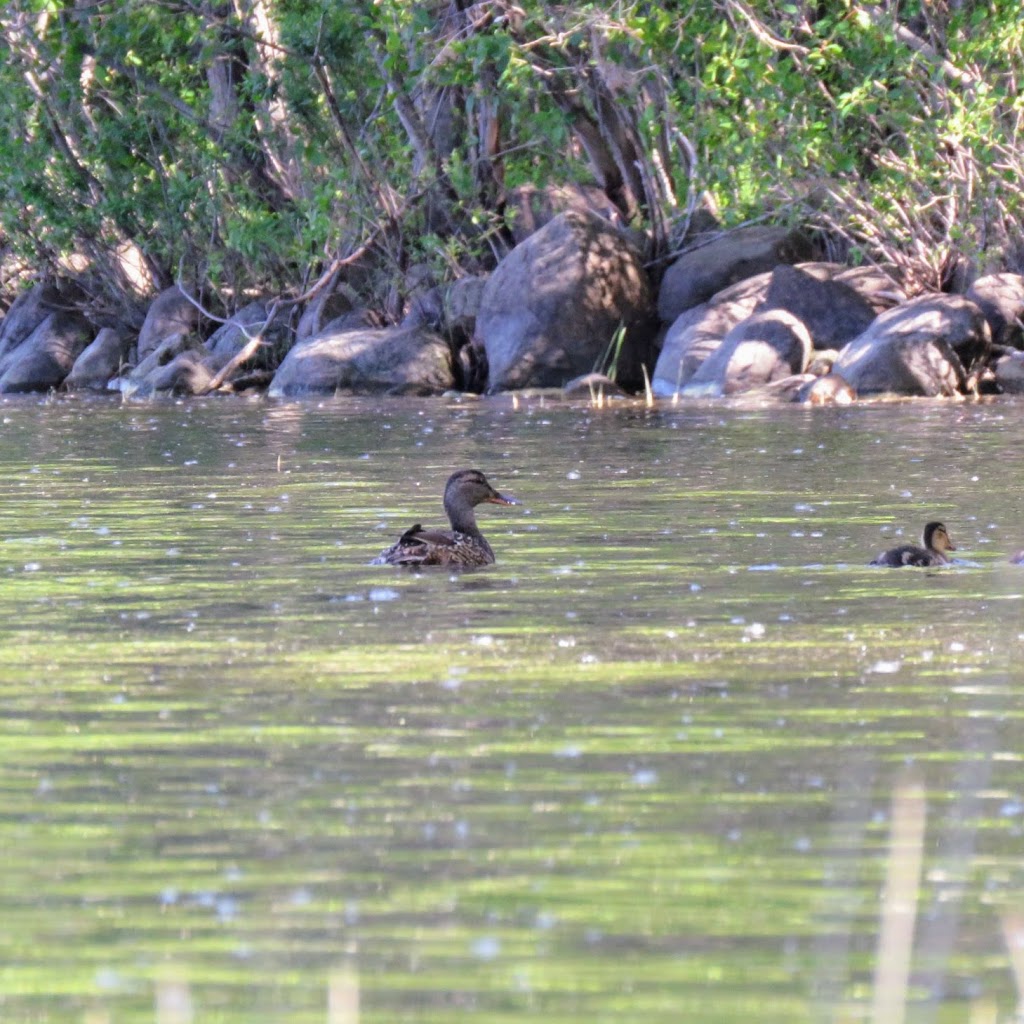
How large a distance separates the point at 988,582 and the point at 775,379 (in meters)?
20.2

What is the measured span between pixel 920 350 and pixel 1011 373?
3.98 feet

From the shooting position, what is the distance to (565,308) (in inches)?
1332

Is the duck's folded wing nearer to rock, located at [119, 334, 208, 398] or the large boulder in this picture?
rock, located at [119, 334, 208, 398]

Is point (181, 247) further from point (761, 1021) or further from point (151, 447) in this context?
point (761, 1021)

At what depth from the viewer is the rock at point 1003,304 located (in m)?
31.2

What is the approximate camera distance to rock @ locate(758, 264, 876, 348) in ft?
107

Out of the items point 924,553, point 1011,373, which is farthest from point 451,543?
point 1011,373

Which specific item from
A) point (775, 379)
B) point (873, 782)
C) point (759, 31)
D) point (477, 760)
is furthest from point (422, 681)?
point (775, 379)

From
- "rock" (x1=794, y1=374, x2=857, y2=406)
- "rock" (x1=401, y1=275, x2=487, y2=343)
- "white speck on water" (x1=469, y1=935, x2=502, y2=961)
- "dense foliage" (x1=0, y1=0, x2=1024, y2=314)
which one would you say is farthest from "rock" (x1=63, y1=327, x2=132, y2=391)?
"white speck on water" (x1=469, y1=935, x2=502, y2=961)

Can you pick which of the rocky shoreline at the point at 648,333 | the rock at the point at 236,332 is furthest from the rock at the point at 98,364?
the rocky shoreline at the point at 648,333

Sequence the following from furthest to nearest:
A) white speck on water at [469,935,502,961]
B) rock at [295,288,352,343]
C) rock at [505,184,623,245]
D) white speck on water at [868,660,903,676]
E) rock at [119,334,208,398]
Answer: rock at [295,288,352,343] → rock at [119,334,208,398] → rock at [505,184,623,245] → white speck on water at [868,660,903,676] → white speck on water at [469,935,502,961]

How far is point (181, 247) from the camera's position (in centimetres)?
4303

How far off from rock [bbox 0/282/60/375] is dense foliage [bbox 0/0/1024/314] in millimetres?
1267

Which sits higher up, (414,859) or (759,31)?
(759,31)
